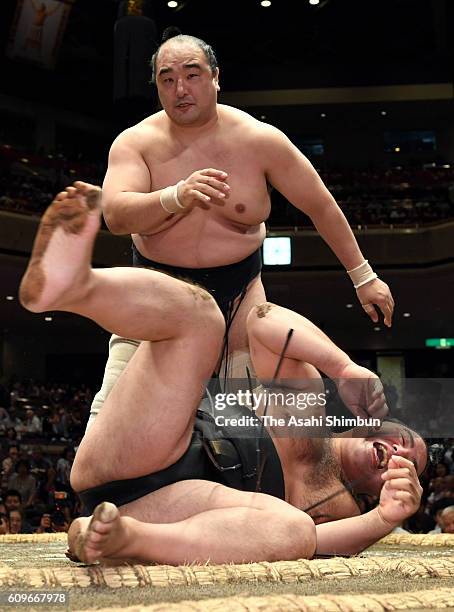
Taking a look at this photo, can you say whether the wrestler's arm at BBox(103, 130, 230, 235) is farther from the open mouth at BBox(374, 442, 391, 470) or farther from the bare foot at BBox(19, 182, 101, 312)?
the open mouth at BBox(374, 442, 391, 470)

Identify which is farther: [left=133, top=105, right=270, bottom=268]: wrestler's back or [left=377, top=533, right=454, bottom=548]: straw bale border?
[left=377, top=533, right=454, bottom=548]: straw bale border

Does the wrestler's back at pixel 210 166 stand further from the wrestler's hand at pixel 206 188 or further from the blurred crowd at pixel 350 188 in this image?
the blurred crowd at pixel 350 188

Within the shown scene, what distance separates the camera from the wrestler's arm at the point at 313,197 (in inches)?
65.6

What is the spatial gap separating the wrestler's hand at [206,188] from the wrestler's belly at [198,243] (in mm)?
326

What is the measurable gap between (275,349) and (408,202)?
9721 millimetres

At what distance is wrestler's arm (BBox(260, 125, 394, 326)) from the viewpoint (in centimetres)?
167

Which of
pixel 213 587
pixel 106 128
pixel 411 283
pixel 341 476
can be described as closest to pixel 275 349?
pixel 341 476

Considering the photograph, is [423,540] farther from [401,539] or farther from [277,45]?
[277,45]

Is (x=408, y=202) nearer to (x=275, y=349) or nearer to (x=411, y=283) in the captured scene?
(x=411, y=283)

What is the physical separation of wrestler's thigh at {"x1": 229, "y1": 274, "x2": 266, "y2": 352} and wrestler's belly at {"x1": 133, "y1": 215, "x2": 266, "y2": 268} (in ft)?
0.24

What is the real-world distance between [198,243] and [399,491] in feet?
2.09

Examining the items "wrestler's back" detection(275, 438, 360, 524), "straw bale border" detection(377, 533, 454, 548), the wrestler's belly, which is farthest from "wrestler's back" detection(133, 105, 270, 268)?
"straw bale border" detection(377, 533, 454, 548)

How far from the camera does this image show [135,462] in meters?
1.17

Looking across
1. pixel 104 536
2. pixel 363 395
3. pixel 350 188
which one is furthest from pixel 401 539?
pixel 350 188
